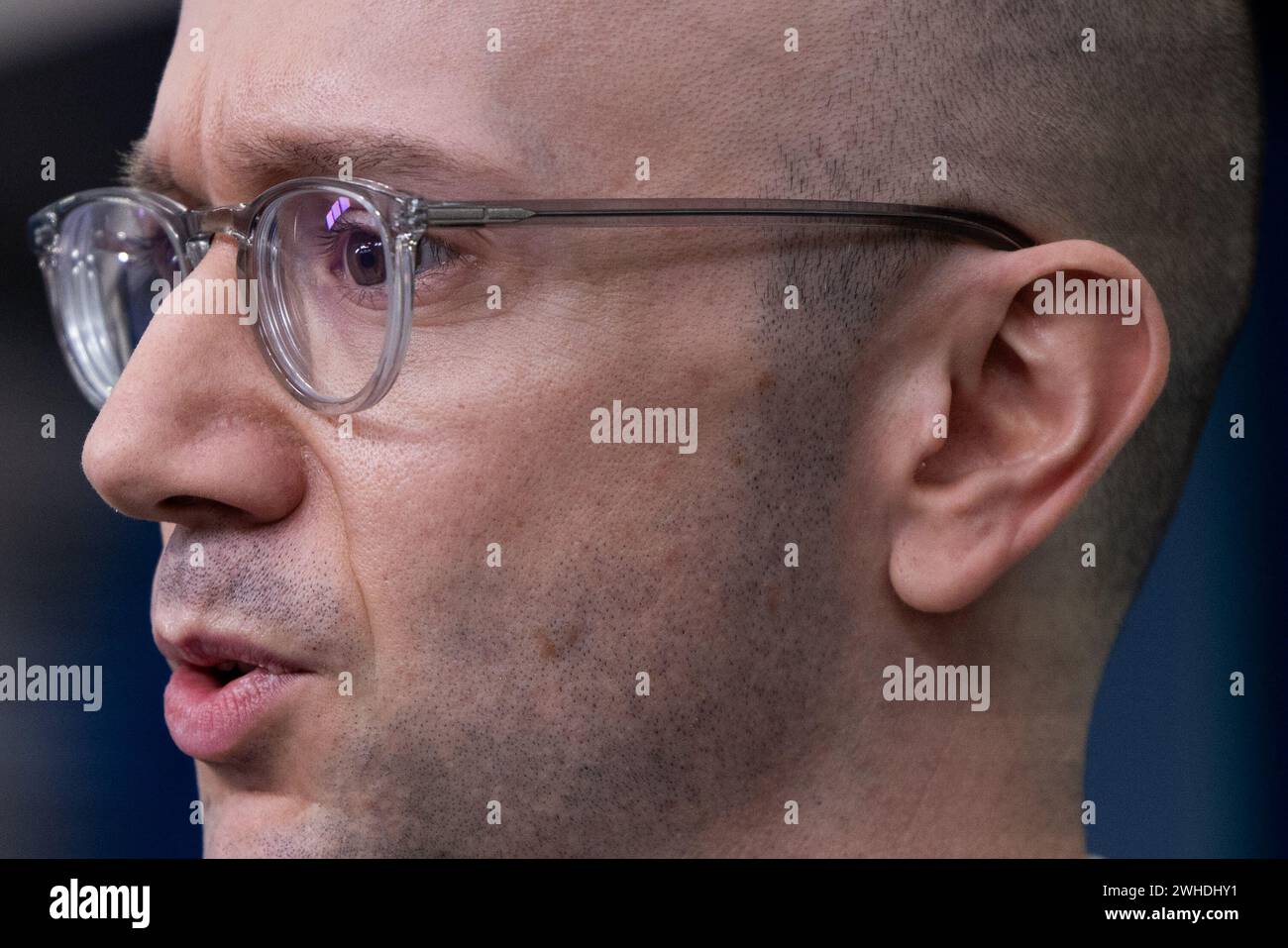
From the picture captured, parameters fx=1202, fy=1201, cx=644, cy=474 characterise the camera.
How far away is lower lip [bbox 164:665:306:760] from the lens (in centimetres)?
106

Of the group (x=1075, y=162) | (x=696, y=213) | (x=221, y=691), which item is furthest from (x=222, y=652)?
(x=1075, y=162)

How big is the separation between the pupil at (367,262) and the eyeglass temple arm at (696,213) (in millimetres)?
66

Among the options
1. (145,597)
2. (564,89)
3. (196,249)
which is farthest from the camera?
(145,597)

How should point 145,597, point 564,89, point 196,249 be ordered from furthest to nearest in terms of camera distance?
point 145,597 → point 196,249 → point 564,89

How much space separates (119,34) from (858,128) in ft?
2.81

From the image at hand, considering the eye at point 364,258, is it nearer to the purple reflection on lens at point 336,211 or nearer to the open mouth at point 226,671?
the purple reflection on lens at point 336,211

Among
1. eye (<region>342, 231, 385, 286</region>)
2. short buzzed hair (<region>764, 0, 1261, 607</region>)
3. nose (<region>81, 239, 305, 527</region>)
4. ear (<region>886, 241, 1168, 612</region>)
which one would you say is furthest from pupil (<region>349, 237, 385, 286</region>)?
ear (<region>886, 241, 1168, 612</region>)

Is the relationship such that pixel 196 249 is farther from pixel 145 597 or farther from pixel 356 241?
pixel 145 597

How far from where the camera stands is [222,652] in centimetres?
107

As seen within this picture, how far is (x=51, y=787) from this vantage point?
1.35 m

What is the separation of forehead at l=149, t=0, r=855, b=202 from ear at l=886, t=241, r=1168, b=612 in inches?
8.1

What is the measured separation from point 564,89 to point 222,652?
572mm

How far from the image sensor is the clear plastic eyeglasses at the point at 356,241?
970 mm
